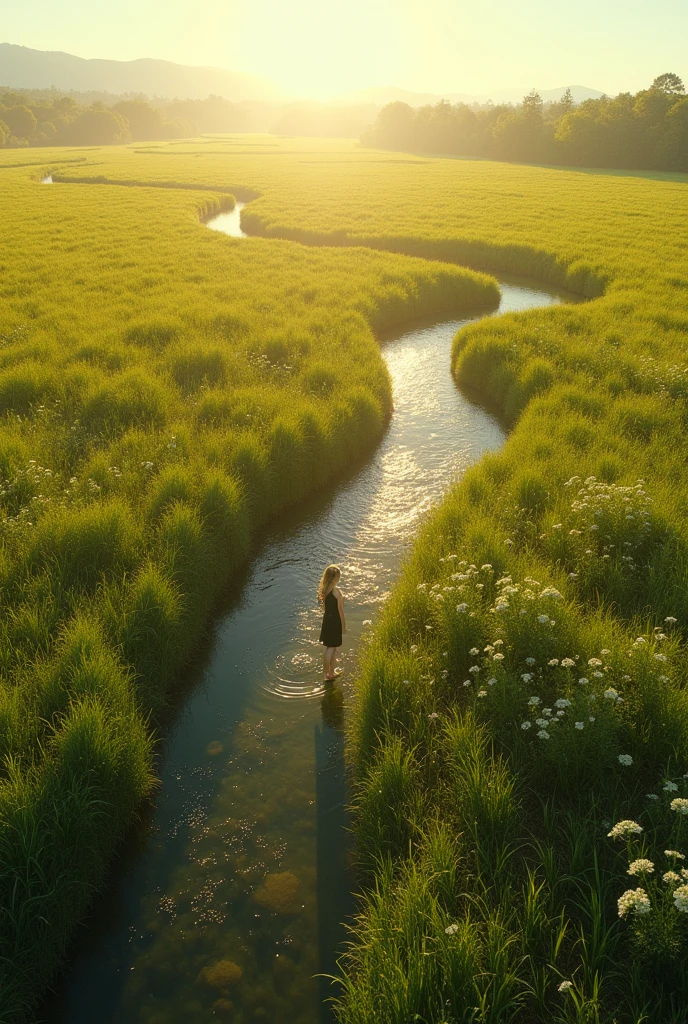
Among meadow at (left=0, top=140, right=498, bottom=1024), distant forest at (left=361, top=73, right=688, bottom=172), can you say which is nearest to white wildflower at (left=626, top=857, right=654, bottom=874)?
meadow at (left=0, top=140, right=498, bottom=1024)

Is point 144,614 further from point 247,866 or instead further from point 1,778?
point 247,866

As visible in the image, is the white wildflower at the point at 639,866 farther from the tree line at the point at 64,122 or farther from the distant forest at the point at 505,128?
the tree line at the point at 64,122

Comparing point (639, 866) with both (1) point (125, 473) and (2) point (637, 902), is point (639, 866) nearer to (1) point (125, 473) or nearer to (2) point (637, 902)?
(2) point (637, 902)

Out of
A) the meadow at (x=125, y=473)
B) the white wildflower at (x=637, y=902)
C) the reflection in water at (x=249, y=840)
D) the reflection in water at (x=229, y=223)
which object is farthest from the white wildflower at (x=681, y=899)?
the reflection in water at (x=229, y=223)

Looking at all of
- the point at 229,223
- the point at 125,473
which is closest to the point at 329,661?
the point at 125,473

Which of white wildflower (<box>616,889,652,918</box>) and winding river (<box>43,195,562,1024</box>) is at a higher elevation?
white wildflower (<box>616,889,652,918</box>)

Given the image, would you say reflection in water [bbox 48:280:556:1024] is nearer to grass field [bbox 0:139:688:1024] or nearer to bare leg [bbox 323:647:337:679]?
bare leg [bbox 323:647:337:679]
